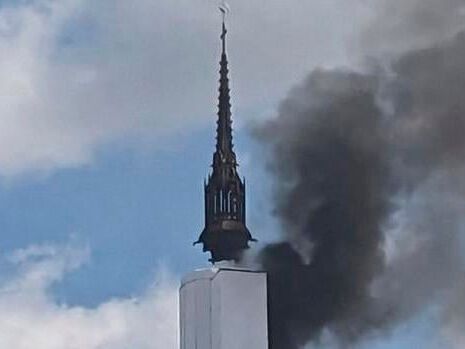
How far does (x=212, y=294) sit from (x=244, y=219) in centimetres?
552

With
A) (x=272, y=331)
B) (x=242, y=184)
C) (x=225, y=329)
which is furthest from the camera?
(x=242, y=184)

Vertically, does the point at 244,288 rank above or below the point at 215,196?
below

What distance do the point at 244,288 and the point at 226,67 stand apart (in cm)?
946

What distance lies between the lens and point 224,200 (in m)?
37.6

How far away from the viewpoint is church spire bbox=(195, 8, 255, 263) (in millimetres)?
36625

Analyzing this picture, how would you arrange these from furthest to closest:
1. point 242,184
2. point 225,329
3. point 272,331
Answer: point 242,184 < point 272,331 < point 225,329

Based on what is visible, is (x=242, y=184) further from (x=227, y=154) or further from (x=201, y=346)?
(x=201, y=346)

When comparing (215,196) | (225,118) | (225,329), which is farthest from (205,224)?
(225,329)

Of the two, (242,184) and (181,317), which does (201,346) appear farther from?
(242,184)

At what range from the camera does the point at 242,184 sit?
3797 cm

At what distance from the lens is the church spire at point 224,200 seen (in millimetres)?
36625

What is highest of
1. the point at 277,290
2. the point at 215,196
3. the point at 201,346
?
the point at 215,196

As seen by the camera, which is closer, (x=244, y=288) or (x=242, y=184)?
(x=244, y=288)

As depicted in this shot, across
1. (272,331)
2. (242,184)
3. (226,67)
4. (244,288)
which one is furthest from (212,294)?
(226,67)
